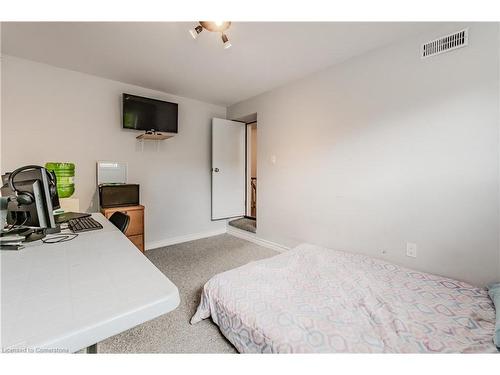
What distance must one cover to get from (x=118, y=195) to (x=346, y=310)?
2715 millimetres

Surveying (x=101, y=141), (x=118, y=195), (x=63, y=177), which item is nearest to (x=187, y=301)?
(x=118, y=195)

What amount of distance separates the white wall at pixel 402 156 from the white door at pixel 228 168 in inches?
45.9

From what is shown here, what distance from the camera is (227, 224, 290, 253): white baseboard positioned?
3.17 m

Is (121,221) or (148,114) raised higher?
(148,114)

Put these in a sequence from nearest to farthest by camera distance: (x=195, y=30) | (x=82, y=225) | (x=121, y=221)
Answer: (x=82, y=225) < (x=195, y=30) < (x=121, y=221)

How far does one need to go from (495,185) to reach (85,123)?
4039 mm

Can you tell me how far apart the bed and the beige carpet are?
4.1 inches

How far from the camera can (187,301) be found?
1914mm

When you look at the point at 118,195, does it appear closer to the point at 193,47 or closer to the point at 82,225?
the point at 82,225

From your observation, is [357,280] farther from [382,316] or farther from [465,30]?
[465,30]

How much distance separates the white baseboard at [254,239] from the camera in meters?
3.17

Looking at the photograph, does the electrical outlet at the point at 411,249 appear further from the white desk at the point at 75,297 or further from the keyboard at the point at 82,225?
the keyboard at the point at 82,225

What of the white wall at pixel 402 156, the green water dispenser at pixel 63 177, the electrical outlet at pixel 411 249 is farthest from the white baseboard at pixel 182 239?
the electrical outlet at pixel 411 249

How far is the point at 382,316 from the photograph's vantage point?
1.26m
